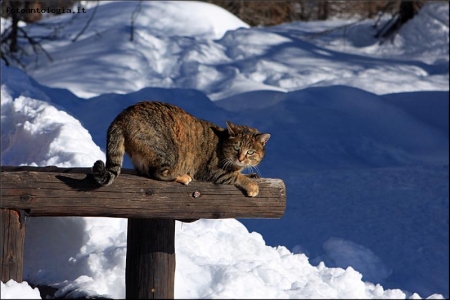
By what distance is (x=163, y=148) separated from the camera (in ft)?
15.0

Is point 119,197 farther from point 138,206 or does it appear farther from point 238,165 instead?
point 238,165

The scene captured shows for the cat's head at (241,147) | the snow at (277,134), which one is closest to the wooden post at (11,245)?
the snow at (277,134)

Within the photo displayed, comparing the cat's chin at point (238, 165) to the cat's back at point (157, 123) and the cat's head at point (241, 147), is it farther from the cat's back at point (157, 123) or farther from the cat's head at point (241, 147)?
the cat's back at point (157, 123)

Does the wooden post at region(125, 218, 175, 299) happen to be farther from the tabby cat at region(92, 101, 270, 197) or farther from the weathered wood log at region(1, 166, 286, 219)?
the tabby cat at region(92, 101, 270, 197)

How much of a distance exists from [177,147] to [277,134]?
653cm

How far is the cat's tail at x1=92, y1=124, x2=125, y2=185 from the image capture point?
4250 millimetres

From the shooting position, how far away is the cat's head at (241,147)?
4.82 metres

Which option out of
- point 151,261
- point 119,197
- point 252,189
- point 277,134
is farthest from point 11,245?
point 277,134

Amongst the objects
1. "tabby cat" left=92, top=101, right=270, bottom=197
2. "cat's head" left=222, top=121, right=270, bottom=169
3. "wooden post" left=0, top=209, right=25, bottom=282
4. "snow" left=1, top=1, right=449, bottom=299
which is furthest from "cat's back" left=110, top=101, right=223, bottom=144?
"snow" left=1, top=1, right=449, bottom=299

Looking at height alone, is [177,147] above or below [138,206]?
above

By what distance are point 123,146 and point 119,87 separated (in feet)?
26.5

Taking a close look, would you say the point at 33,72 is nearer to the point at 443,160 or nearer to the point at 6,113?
the point at 6,113

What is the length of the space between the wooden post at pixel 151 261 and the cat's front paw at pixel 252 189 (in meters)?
0.46

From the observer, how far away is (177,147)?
4.66 meters
